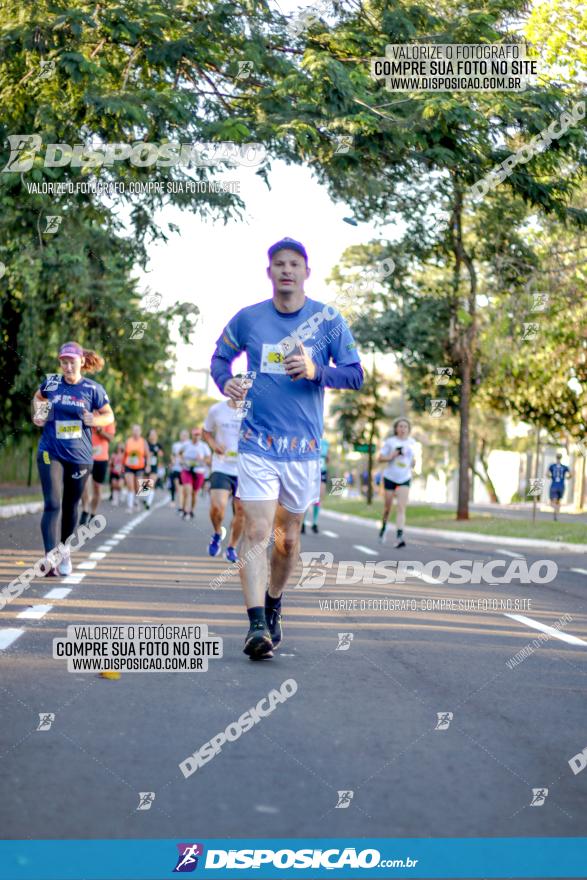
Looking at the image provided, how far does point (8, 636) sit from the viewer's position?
7523mm

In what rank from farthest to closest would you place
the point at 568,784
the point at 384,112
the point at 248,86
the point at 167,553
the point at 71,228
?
1. the point at 71,228
2. the point at 167,553
3. the point at 248,86
4. the point at 384,112
5. the point at 568,784

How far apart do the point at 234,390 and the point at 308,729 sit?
6.27 feet

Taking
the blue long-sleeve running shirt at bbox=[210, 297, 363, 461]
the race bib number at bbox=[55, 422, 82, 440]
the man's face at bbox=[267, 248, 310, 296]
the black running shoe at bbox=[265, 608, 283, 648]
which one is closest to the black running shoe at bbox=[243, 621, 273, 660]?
the black running shoe at bbox=[265, 608, 283, 648]

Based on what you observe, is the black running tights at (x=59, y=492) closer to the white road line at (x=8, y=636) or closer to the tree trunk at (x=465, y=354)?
the white road line at (x=8, y=636)

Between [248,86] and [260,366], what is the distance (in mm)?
7886

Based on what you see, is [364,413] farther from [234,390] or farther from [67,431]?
[234,390]

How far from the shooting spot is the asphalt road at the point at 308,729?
3.94 meters

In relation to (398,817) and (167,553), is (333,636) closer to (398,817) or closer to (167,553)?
(398,817)

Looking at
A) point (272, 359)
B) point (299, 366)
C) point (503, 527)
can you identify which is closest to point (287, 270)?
point (272, 359)

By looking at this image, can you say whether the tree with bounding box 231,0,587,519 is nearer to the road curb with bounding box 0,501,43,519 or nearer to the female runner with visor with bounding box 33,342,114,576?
the female runner with visor with bounding box 33,342,114,576

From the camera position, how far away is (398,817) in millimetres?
3963

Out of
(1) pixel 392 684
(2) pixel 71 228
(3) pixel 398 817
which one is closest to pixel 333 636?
(1) pixel 392 684

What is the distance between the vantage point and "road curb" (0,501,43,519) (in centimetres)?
2400

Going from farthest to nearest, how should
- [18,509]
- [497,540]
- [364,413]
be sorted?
1. [364,413]
2. [18,509]
3. [497,540]
